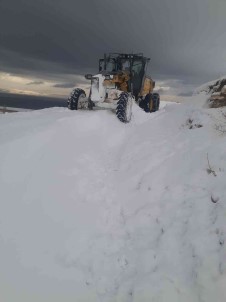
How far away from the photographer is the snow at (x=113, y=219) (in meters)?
4.90

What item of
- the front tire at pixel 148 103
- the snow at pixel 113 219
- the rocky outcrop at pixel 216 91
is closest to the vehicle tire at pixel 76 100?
the front tire at pixel 148 103

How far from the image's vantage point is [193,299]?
173 inches

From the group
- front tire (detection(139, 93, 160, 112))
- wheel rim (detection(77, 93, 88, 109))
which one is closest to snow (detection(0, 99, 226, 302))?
wheel rim (detection(77, 93, 88, 109))

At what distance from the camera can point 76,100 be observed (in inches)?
635

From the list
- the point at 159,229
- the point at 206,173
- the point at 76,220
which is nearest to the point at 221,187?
the point at 206,173

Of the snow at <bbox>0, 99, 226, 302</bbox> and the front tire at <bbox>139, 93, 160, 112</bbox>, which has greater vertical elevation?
the front tire at <bbox>139, 93, 160, 112</bbox>

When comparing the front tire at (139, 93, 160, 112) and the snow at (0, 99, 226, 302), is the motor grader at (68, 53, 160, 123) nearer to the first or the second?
the front tire at (139, 93, 160, 112)

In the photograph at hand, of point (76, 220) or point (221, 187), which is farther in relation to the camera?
point (76, 220)

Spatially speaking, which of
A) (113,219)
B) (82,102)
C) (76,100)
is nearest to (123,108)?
(76,100)

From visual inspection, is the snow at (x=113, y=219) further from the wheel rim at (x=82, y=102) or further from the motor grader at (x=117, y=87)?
the wheel rim at (x=82, y=102)

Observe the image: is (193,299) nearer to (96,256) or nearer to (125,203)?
(96,256)

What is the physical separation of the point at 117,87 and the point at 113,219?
36.7ft

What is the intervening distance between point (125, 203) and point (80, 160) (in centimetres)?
255

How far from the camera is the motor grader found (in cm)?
1480
